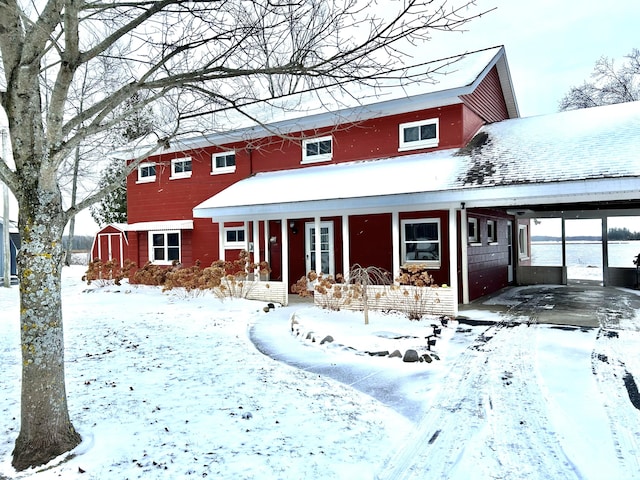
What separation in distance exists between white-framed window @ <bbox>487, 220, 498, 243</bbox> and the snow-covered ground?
5576 millimetres

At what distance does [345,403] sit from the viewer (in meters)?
4.78

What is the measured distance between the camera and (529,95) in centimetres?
6016

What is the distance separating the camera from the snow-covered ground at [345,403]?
11.5 feet

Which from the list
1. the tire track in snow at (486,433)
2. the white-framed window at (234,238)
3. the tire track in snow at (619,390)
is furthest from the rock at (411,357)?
the white-framed window at (234,238)

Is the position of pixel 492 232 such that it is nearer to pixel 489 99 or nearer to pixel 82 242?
pixel 489 99

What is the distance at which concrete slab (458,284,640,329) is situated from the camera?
29.5 feet

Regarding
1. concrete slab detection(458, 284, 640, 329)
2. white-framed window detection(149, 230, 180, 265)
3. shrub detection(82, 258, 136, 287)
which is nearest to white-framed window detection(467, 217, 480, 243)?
concrete slab detection(458, 284, 640, 329)

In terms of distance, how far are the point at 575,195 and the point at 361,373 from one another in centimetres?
578

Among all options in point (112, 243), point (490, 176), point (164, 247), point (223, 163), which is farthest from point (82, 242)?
Result: point (490, 176)

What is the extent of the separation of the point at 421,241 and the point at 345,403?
7722 millimetres

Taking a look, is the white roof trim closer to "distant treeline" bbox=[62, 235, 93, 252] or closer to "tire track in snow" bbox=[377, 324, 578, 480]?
"tire track in snow" bbox=[377, 324, 578, 480]

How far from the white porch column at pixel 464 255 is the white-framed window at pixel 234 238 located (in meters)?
7.12

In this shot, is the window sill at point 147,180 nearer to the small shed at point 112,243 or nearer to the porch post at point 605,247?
the small shed at point 112,243

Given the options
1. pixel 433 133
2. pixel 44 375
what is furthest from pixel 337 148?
pixel 44 375
